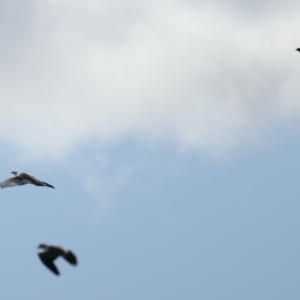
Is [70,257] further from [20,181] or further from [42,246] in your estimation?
[20,181]

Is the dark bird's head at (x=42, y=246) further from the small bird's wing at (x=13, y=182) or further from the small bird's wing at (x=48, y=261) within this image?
the small bird's wing at (x=13, y=182)

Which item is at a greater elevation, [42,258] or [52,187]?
[52,187]

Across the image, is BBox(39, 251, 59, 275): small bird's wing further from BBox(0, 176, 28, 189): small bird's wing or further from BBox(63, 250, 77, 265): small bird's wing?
BBox(0, 176, 28, 189): small bird's wing

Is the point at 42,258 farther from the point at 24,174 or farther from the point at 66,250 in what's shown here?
the point at 24,174

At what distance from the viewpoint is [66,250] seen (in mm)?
51875

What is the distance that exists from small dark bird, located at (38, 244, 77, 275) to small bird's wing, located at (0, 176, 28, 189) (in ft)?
129

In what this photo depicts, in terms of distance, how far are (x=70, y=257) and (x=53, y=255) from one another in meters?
3.00

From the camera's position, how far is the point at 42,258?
179 ft

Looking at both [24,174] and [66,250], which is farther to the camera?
[24,174]

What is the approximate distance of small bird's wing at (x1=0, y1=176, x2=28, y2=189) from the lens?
93.3m

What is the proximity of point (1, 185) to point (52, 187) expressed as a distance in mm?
6682

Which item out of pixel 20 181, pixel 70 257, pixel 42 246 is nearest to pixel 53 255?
pixel 42 246

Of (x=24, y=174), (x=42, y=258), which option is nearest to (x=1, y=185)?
(x=24, y=174)

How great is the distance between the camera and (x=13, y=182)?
93750mm
